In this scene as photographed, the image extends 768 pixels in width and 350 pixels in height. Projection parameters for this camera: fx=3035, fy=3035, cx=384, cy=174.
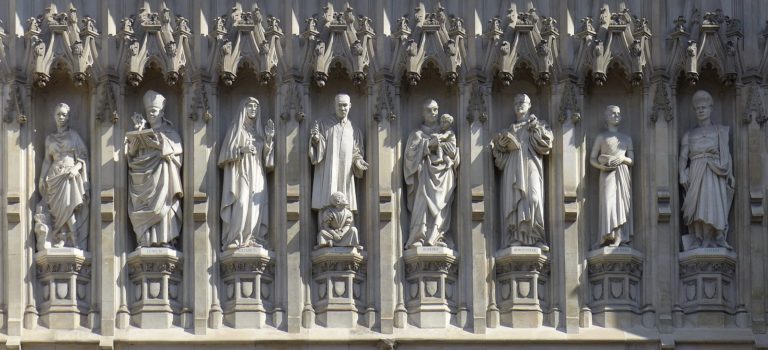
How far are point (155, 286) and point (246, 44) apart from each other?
3.22 metres

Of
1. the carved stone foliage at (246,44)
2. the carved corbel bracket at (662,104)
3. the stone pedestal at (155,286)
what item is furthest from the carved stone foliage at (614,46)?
the stone pedestal at (155,286)

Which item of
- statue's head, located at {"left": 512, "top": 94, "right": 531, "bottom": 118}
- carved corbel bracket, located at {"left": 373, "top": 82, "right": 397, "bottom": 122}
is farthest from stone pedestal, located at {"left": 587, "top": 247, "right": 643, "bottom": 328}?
carved corbel bracket, located at {"left": 373, "top": 82, "right": 397, "bottom": 122}

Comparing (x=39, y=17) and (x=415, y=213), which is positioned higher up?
(x=39, y=17)

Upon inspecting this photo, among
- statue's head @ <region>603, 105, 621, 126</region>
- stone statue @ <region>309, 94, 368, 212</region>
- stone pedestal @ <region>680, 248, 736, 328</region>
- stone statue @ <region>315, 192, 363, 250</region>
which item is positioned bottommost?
stone pedestal @ <region>680, 248, 736, 328</region>

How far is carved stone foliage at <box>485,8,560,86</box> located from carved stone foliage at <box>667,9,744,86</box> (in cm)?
153

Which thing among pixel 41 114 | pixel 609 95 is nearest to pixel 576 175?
pixel 609 95

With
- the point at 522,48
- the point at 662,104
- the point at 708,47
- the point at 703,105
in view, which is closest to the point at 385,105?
the point at 522,48

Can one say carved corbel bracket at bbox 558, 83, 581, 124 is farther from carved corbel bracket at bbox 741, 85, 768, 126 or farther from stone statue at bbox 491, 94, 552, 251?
carved corbel bracket at bbox 741, 85, 768, 126

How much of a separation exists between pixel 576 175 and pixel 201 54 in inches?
193

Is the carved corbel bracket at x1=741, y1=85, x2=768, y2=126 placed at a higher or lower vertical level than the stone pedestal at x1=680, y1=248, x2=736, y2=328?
higher

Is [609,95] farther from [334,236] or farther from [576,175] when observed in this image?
[334,236]

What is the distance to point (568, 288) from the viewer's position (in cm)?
3744

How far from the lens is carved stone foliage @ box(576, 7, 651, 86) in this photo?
124ft

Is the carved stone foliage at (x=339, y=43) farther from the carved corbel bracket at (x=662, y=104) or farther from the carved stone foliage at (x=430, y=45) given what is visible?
the carved corbel bracket at (x=662, y=104)
